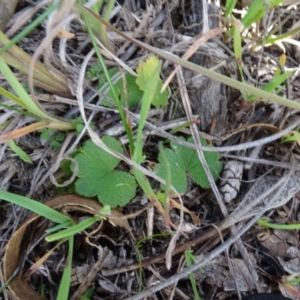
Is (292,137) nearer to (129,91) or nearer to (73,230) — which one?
(129,91)

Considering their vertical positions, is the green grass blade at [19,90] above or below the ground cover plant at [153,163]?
above

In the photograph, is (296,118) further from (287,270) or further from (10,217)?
(10,217)

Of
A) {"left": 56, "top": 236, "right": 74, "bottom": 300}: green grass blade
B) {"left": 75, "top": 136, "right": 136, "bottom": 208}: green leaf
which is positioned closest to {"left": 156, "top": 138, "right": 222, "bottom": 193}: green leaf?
{"left": 75, "top": 136, "right": 136, "bottom": 208}: green leaf

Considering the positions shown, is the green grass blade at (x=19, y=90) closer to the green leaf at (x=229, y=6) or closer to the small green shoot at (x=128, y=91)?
the small green shoot at (x=128, y=91)

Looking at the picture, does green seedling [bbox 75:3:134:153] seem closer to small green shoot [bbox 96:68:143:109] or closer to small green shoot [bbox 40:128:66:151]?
small green shoot [bbox 96:68:143:109]

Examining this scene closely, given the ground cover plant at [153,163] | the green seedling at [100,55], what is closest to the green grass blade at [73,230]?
the ground cover plant at [153,163]

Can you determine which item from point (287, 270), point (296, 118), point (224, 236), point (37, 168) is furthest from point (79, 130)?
point (287, 270)

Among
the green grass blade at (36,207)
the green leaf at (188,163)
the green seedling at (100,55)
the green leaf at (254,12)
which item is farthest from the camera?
the green leaf at (188,163)

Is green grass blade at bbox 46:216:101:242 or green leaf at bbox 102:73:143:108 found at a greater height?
green leaf at bbox 102:73:143:108
